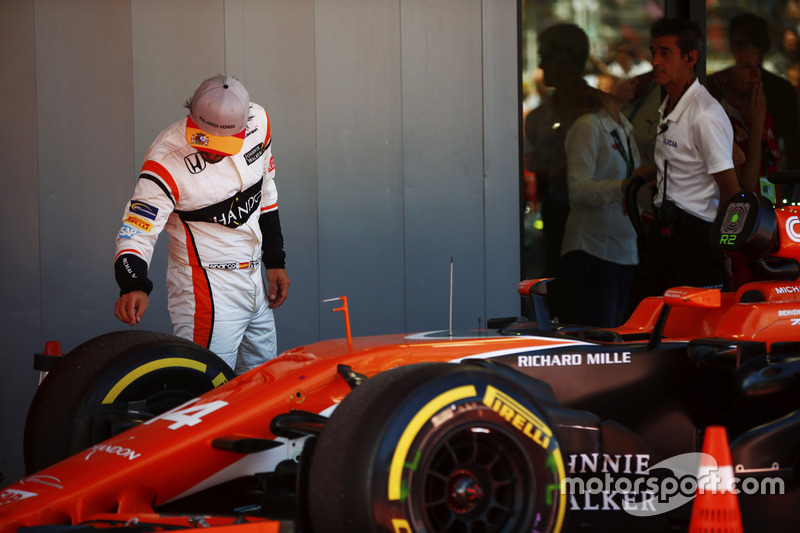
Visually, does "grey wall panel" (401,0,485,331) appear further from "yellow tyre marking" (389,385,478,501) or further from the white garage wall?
"yellow tyre marking" (389,385,478,501)

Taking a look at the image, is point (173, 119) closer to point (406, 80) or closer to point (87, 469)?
point (406, 80)

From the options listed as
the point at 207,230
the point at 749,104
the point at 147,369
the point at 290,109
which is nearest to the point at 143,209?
the point at 207,230

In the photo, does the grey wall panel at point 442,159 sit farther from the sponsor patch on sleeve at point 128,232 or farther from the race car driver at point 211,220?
the sponsor patch on sleeve at point 128,232

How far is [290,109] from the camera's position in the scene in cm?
631

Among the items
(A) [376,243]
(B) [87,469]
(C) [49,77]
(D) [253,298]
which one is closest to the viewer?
(B) [87,469]

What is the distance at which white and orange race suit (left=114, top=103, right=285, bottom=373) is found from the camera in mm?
4227

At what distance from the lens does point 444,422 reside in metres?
2.49

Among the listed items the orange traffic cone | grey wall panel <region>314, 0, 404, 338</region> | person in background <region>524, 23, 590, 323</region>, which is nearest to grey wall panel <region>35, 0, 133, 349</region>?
grey wall panel <region>314, 0, 404, 338</region>

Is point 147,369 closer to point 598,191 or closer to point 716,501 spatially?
point 716,501

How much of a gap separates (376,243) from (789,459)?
3705mm

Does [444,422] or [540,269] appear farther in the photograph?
[540,269]

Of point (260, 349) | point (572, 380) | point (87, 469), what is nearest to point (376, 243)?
point (260, 349)

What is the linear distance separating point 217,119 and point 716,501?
2.57 meters

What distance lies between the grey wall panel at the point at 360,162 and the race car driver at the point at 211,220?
172cm
